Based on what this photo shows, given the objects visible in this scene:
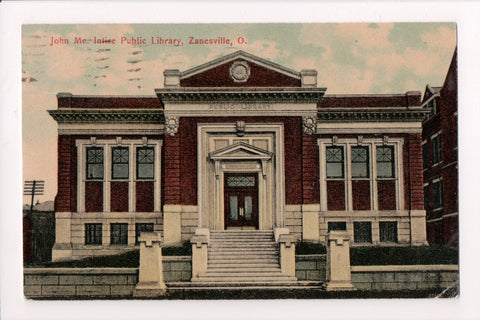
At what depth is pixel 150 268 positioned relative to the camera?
15789 millimetres

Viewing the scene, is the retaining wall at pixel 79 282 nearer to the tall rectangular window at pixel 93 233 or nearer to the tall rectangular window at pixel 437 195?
the tall rectangular window at pixel 93 233

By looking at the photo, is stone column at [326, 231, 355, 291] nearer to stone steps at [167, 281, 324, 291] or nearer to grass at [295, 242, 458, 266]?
grass at [295, 242, 458, 266]

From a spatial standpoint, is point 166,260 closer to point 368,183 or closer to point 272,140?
point 272,140

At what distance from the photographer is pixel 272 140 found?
17.1m

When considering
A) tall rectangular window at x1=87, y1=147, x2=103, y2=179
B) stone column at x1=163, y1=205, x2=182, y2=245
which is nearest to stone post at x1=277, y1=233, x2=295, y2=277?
stone column at x1=163, y1=205, x2=182, y2=245

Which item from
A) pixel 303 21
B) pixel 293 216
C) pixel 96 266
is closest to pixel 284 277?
pixel 293 216

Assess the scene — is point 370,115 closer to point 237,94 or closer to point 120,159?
point 237,94

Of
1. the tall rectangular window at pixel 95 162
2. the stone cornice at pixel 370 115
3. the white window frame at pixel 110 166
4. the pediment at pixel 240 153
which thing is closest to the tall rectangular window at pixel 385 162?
the stone cornice at pixel 370 115

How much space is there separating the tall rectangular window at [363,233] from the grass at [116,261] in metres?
3.58

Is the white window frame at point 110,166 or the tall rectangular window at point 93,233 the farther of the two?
the white window frame at point 110,166

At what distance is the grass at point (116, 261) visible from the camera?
15.9 metres

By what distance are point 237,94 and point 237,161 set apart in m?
1.48
